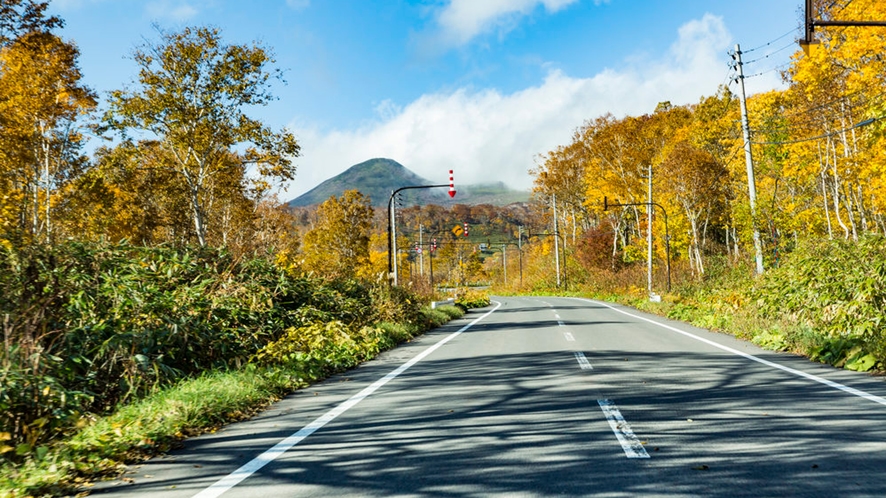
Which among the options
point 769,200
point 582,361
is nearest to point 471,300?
point 769,200

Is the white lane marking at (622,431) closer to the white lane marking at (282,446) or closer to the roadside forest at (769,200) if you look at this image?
the white lane marking at (282,446)

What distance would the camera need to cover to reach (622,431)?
552cm

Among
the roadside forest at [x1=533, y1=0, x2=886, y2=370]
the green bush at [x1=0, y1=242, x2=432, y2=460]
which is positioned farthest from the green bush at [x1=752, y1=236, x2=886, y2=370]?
the green bush at [x1=0, y1=242, x2=432, y2=460]

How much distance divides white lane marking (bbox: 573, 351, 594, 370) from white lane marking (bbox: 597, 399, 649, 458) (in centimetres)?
293

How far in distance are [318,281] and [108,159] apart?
1773cm

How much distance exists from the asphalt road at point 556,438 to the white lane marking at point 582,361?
32 cm

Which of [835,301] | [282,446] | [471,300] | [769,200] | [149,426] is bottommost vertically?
[282,446]

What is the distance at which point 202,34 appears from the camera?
2273 cm

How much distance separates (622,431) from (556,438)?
2.20 ft

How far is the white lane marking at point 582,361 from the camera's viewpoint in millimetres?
9938

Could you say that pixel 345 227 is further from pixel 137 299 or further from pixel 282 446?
pixel 282 446

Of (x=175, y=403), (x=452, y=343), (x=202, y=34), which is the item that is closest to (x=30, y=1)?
(x=202, y=34)

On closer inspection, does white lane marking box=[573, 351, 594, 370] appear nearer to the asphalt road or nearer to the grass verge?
the asphalt road

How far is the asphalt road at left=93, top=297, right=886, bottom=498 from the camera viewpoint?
4.11 metres
